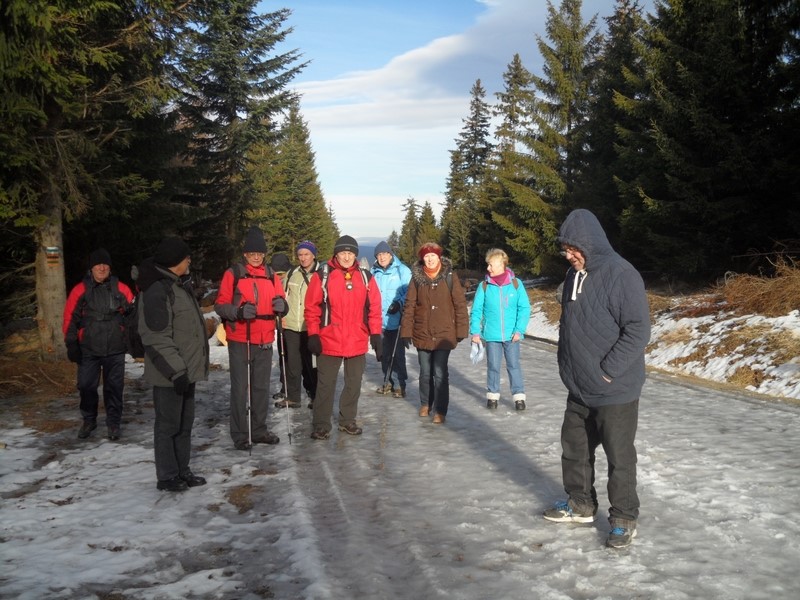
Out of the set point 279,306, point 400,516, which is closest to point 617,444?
point 400,516

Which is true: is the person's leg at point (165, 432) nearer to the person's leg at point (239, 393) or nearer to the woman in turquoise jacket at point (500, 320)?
the person's leg at point (239, 393)

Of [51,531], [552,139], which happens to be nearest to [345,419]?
[51,531]

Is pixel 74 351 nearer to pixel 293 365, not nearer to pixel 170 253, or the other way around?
pixel 170 253

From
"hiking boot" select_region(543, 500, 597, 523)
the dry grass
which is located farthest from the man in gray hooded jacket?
the dry grass

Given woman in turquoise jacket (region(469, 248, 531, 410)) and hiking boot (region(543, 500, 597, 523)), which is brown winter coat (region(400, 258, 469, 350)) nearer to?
woman in turquoise jacket (region(469, 248, 531, 410))

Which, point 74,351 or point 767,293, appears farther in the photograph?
point 767,293

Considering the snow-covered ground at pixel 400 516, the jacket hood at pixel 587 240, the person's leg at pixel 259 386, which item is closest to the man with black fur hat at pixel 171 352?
the snow-covered ground at pixel 400 516

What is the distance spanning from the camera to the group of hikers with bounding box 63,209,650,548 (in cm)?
448

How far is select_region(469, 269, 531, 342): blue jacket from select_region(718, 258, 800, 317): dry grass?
Answer: 7.11 metres

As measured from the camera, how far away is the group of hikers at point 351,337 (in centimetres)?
448

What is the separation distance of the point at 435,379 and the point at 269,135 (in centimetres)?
2197

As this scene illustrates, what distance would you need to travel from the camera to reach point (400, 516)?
5203 millimetres

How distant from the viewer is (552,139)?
3042 cm

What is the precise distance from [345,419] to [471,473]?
2.08 metres
